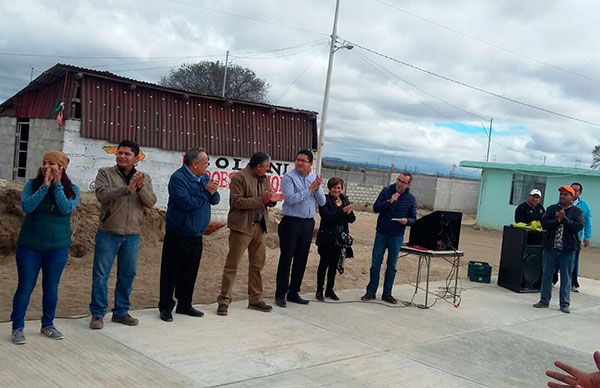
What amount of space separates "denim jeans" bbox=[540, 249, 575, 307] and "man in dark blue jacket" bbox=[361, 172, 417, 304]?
2421mm

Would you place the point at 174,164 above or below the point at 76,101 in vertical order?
below

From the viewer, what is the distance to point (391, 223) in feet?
28.2

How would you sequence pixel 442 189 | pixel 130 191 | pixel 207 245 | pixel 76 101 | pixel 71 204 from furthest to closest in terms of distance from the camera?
pixel 442 189
pixel 76 101
pixel 207 245
pixel 130 191
pixel 71 204

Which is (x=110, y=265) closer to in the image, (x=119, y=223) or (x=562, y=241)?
(x=119, y=223)

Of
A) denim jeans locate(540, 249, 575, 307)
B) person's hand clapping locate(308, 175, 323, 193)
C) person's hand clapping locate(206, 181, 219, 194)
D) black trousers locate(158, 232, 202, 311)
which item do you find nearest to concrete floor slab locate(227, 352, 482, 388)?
black trousers locate(158, 232, 202, 311)

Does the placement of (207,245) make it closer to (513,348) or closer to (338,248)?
(338,248)

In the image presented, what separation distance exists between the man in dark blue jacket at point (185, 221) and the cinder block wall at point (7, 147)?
370 inches

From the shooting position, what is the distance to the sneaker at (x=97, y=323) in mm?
5996

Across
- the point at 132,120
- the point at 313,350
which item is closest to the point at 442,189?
the point at 132,120

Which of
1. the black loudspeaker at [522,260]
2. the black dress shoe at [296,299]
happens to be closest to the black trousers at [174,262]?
the black dress shoe at [296,299]

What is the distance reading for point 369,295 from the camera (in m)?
8.83

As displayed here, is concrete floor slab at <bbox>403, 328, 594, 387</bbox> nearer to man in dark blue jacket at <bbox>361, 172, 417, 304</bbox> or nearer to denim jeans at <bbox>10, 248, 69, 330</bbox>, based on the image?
man in dark blue jacket at <bbox>361, 172, 417, 304</bbox>

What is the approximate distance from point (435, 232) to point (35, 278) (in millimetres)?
5716

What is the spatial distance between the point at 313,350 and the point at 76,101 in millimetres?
8504
